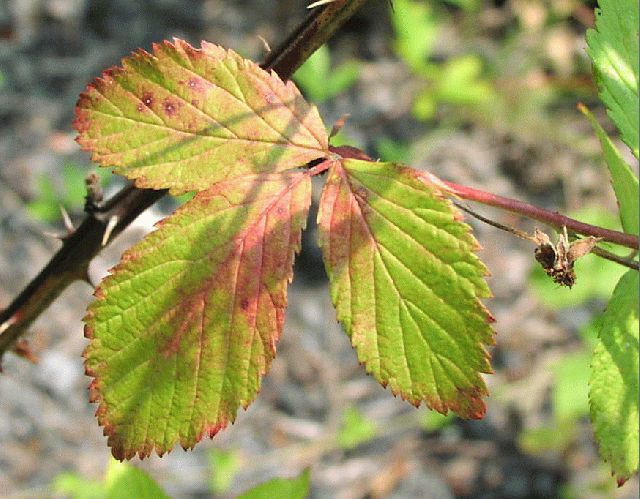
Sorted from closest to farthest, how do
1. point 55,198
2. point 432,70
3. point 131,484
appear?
point 131,484 < point 55,198 < point 432,70

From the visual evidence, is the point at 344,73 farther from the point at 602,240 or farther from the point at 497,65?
the point at 602,240

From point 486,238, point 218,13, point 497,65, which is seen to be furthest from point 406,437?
point 218,13

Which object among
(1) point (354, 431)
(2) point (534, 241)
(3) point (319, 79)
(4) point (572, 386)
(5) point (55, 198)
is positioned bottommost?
(1) point (354, 431)

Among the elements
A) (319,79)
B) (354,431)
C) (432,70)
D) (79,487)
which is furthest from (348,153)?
(432,70)

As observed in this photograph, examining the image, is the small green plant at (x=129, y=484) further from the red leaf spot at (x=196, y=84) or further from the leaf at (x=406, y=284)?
the red leaf spot at (x=196, y=84)

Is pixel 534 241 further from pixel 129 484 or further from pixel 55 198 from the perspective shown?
pixel 55 198

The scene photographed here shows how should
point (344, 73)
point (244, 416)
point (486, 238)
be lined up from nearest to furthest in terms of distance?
point (344, 73) → point (244, 416) → point (486, 238)

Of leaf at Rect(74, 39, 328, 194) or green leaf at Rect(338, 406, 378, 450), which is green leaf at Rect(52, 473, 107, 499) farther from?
leaf at Rect(74, 39, 328, 194)
